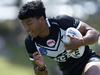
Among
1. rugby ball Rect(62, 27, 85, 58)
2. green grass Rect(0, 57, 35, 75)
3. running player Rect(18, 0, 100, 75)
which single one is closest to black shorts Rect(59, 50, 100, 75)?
running player Rect(18, 0, 100, 75)

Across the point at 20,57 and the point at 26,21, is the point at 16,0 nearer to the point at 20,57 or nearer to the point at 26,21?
the point at 20,57

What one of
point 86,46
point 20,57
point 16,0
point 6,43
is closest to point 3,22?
point 16,0

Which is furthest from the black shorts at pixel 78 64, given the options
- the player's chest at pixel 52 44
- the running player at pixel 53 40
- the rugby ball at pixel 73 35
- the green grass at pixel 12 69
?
the green grass at pixel 12 69

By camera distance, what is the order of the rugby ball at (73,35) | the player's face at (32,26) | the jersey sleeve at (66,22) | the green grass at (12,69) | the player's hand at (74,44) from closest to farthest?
1. the player's hand at (74,44)
2. the rugby ball at (73,35)
3. the player's face at (32,26)
4. the jersey sleeve at (66,22)
5. the green grass at (12,69)

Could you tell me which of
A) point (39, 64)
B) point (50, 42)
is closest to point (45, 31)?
point (50, 42)

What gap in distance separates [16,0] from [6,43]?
4604 mm

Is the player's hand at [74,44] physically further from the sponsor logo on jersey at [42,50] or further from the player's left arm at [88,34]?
the sponsor logo on jersey at [42,50]

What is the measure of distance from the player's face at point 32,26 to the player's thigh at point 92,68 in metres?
0.82

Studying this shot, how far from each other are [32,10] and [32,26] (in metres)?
0.21

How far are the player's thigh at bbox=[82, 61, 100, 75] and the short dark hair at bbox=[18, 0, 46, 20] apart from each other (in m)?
0.93

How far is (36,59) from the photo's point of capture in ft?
28.1

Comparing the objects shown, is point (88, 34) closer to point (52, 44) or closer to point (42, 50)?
point (52, 44)

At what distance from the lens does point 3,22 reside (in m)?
35.1

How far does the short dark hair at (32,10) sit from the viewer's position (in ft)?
28.0
